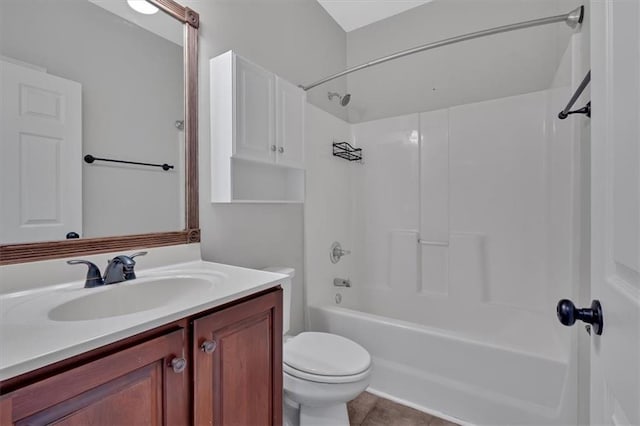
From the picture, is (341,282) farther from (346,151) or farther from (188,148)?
(188,148)

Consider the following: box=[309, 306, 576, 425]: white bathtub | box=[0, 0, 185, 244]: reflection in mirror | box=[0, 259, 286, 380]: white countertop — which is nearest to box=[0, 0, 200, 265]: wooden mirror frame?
box=[0, 0, 185, 244]: reflection in mirror

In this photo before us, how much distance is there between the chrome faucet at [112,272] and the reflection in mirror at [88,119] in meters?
0.13

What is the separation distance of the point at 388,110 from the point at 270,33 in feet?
3.87

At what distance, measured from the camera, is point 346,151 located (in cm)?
249

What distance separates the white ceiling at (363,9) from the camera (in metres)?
2.34

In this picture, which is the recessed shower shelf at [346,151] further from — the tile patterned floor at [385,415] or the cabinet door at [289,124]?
the tile patterned floor at [385,415]

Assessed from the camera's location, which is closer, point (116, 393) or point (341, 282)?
point (116, 393)

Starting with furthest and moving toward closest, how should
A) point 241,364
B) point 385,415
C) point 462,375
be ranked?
point 385,415 → point 462,375 → point 241,364

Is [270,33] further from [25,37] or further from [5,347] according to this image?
[5,347]

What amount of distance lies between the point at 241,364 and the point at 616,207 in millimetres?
941

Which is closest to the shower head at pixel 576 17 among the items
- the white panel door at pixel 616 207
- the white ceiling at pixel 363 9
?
the white panel door at pixel 616 207

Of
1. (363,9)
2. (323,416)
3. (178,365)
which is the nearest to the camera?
(178,365)

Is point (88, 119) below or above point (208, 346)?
Result: above

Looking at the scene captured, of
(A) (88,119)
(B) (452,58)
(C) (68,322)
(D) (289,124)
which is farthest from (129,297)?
(B) (452,58)
